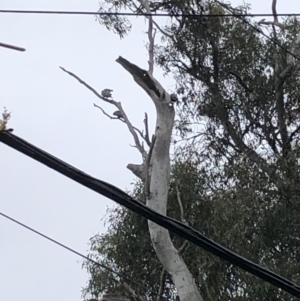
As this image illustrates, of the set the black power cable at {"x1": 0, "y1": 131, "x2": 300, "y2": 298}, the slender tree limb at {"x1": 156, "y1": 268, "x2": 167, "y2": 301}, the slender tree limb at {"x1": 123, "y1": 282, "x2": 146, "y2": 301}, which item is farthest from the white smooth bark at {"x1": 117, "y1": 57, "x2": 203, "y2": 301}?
the black power cable at {"x1": 0, "y1": 131, "x2": 300, "y2": 298}

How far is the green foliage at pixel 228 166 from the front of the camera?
9141 mm

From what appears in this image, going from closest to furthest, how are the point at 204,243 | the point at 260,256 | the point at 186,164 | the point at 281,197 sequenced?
the point at 204,243
the point at 260,256
the point at 281,197
the point at 186,164

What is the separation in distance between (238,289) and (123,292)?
1.27 meters

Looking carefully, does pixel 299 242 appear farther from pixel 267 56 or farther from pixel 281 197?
pixel 267 56

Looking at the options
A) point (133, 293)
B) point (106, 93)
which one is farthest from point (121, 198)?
→ point (106, 93)

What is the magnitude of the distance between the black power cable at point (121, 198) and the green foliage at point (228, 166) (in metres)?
4.91

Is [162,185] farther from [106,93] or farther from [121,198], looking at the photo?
[121,198]

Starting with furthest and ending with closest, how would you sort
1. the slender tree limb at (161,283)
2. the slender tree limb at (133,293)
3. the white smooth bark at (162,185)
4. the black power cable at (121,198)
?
the slender tree limb at (161,283) → the slender tree limb at (133,293) → the white smooth bark at (162,185) → the black power cable at (121,198)

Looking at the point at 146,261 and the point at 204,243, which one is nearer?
the point at 204,243

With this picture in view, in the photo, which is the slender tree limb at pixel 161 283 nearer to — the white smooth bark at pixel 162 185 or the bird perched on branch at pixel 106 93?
the white smooth bark at pixel 162 185

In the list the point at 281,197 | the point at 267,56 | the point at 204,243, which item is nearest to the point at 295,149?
the point at 281,197

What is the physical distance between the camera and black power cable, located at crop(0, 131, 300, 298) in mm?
3313

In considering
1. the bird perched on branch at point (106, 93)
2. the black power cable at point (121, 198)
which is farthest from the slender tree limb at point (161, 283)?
the black power cable at point (121, 198)

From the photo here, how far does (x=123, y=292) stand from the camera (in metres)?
9.20
